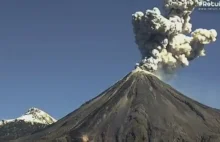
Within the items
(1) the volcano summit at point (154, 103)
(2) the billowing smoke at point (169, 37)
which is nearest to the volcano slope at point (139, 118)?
(1) the volcano summit at point (154, 103)

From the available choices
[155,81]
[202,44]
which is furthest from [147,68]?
[202,44]

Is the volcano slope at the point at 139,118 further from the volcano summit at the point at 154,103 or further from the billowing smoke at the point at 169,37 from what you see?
the billowing smoke at the point at 169,37

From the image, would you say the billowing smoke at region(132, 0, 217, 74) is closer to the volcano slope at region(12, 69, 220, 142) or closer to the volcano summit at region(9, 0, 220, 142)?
the volcano summit at region(9, 0, 220, 142)

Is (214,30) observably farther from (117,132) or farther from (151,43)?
(117,132)

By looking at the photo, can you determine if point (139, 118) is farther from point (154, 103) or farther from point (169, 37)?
point (169, 37)

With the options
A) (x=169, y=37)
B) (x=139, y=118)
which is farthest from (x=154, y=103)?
(x=169, y=37)
